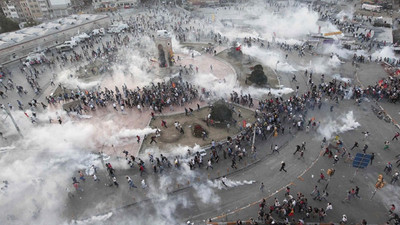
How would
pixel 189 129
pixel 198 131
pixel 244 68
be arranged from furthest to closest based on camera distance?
pixel 244 68
pixel 189 129
pixel 198 131

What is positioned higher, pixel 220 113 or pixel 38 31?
pixel 38 31

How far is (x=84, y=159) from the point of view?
21391 millimetres

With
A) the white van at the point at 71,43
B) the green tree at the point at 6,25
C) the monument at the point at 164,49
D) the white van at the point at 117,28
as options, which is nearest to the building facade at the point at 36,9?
the green tree at the point at 6,25

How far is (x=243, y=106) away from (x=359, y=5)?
6165cm

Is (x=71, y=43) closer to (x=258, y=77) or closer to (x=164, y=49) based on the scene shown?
(x=164, y=49)

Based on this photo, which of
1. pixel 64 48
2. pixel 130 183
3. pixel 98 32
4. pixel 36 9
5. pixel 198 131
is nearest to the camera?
pixel 130 183

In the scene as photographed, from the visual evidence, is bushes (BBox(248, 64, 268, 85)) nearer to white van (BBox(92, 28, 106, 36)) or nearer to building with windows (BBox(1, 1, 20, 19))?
white van (BBox(92, 28, 106, 36))

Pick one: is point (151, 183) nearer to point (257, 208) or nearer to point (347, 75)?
point (257, 208)

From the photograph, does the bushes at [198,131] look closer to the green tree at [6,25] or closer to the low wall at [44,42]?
the low wall at [44,42]

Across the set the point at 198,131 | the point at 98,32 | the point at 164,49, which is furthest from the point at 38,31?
the point at 198,131

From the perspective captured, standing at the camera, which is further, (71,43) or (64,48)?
(71,43)

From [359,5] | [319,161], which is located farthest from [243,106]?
[359,5]

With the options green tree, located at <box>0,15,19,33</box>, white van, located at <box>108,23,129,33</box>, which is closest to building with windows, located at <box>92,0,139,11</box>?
white van, located at <box>108,23,129,33</box>

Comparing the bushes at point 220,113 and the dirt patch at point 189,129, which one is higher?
the bushes at point 220,113
